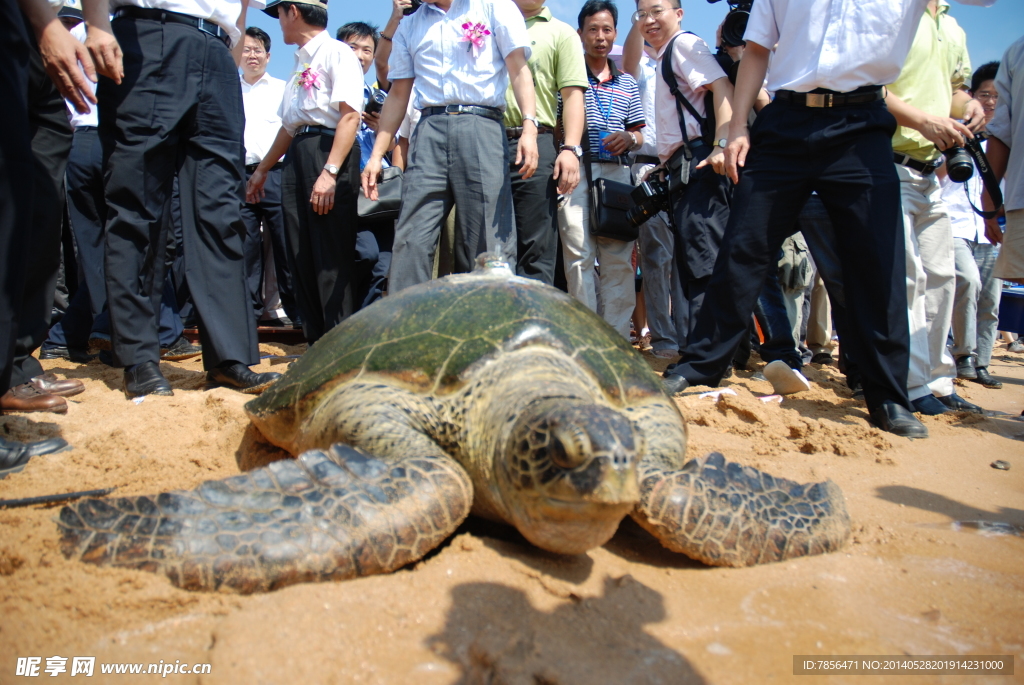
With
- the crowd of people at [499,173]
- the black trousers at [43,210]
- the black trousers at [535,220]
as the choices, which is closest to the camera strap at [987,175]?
the crowd of people at [499,173]

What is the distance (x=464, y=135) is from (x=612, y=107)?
191 centimetres

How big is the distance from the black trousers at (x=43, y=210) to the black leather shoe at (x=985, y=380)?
241 inches

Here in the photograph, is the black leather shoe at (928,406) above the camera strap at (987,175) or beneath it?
beneath

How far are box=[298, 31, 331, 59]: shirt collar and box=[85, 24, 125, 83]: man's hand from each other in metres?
1.56

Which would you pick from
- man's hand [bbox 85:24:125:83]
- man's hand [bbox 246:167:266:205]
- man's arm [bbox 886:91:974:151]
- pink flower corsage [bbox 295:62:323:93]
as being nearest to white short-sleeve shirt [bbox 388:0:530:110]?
pink flower corsage [bbox 295:62:323:93]

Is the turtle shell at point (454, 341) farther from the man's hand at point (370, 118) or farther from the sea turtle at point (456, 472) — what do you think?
the man's hand at point (370, 118)

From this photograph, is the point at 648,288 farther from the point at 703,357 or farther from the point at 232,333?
the point at 232,333

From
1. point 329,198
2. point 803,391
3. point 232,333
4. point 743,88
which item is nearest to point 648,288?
point 803,391

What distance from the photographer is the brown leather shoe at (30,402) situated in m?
2.51

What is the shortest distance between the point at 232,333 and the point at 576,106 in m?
2.39

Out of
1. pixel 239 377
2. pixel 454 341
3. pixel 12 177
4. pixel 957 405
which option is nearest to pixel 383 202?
pixel 239 377

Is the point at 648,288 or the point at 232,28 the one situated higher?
the point at 232,28

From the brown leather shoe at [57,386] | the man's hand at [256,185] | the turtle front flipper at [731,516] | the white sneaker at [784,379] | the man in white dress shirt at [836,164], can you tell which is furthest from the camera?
the man's hand at [256,185]

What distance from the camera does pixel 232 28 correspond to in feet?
10.2
